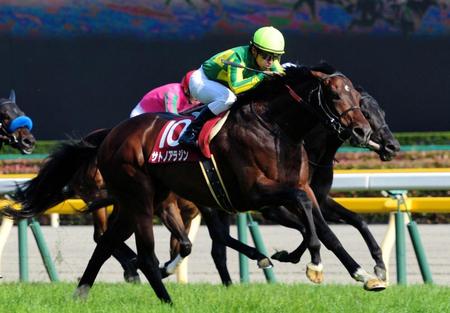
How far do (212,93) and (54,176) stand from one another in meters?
1.18

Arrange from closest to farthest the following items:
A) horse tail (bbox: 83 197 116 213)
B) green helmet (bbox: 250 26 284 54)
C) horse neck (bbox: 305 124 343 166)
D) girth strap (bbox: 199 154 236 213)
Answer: girth strap (bbox: 199 154 236 213)
green helmet (bbox: 250 26 284 54)
horse neck (bbox: 305 124 343 166)
horse tail (bbox: 83 197 116 213)

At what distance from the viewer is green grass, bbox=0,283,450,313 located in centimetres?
565

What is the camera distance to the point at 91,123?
17859 mm

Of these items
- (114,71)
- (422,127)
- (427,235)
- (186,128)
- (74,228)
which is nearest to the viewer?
(186,128)

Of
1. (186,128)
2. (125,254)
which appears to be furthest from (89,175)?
(186,128)

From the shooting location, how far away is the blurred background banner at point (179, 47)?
17.1m

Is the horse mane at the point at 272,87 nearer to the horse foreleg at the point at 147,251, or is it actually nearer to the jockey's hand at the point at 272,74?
the jockey's hand at the point at 272,74

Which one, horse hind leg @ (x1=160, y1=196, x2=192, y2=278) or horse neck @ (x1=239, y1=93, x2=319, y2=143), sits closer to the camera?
horse neck @ (x1=239, y1=93, x2=319, y2=143)

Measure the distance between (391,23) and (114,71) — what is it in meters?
4.33

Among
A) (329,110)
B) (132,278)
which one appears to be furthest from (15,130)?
(329,110)

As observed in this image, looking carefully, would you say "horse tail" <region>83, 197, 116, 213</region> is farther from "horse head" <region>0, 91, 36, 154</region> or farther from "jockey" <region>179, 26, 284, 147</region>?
"jockey" <region>179, 26, 284, 147</region>

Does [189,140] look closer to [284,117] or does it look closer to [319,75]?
[284,117]

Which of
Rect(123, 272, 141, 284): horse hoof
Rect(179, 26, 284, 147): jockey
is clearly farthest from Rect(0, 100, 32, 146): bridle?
Rect(179, 26, 284, 147): jockey

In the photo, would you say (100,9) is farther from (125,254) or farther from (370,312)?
(370,312)
